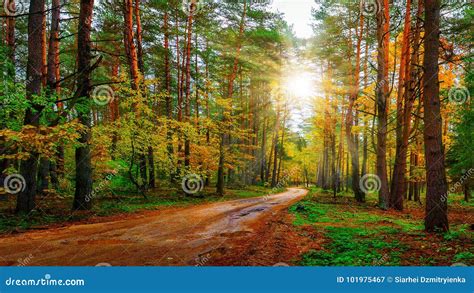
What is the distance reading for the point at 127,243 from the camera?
6.32 meters

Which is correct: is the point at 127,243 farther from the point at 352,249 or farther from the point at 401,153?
the point at 401,153

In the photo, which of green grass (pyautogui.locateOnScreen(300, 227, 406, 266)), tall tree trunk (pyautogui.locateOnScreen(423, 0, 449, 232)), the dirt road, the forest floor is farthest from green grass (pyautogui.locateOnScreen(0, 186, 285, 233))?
tall tree trunk (pyautogui.locateOnScreen(423, 0, 449, 232))

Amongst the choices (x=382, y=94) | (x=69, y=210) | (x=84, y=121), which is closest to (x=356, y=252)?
(x=84, y=121)

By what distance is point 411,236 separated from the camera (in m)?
6.77

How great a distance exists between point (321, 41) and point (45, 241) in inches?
804

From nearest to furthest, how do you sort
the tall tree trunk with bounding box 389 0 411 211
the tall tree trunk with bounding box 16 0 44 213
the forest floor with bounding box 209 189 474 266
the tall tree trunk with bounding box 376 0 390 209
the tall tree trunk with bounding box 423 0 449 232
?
the forest floor with bounding box 209 189 474 266
the tall tree trunk with bounding box 423 0 449 232
the tall tree trunk with bounding box 16 0 44 213
the tall tree trunk with bounding box 376 0 390 209
the tall tree trunk with bounding box 389 0 411 211

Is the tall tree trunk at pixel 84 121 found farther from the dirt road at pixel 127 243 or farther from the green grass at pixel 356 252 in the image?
the green grass at pixel 356 252

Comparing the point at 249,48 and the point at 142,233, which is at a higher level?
the point at 249,48

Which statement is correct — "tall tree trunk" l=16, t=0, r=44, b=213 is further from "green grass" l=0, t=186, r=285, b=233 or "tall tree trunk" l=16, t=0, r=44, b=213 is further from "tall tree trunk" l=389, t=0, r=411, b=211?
"tall tree trunk" l=389, t=0, r=411, b=211

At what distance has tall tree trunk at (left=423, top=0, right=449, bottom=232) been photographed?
23.2 ft

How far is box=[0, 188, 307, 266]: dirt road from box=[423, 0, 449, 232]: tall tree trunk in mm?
4453

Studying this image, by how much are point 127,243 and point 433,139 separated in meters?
7.74

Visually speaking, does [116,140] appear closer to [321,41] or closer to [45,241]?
[45,241]
